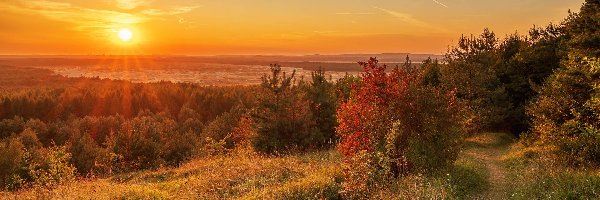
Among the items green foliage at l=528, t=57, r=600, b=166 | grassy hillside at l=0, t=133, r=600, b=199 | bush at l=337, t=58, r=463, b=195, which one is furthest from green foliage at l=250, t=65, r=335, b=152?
green foliage at l=528, t=57, r=600, b=166

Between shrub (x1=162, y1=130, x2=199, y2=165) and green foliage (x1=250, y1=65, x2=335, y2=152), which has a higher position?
green foliage (x1=250, y1=65, x2=335, y2=152)

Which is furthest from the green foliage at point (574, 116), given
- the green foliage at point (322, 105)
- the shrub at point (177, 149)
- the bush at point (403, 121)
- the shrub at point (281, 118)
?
the shrub at point (177, 149)

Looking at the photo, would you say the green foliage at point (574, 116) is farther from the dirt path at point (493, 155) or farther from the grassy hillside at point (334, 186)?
the dirt path at point (493, 155)

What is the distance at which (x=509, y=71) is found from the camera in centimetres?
3834

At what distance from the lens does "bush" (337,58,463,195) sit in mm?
16297

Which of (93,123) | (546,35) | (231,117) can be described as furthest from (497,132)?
(93,123)

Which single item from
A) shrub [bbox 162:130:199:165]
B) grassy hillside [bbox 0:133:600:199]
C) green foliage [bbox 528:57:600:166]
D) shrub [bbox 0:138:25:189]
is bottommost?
shrub [bbox 162:130:199:165]

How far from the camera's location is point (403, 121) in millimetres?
16844

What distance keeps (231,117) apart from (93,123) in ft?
87.3

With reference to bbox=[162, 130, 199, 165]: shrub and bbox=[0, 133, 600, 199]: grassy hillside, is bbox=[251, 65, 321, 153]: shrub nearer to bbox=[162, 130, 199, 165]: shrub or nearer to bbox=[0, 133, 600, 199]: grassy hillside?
bbox=[0, 133, 600, 199]: grassy hillside

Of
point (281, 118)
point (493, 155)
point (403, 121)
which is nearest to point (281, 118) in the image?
point (281, 118)

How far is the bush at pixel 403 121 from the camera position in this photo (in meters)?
16.3

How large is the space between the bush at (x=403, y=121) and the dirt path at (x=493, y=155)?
2062 mm

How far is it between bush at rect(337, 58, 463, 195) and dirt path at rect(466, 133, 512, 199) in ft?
6.76
